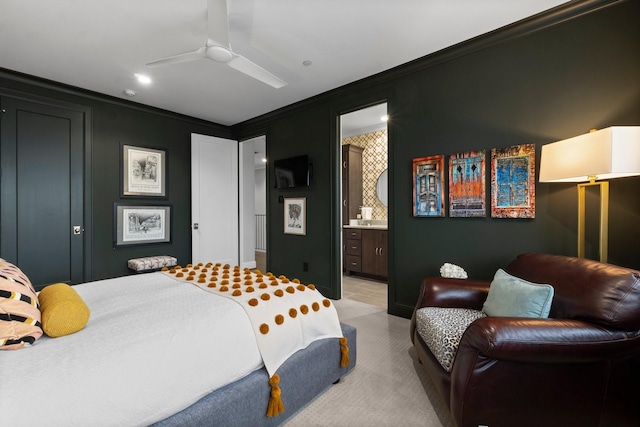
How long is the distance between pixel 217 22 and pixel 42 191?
3.12 meters

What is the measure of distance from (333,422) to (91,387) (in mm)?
1220

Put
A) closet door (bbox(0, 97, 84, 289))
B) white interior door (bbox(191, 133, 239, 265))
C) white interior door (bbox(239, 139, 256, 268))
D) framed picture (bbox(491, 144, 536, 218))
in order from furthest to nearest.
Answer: white interior door (bbox(239, 139, 256, 268)) → white interior door (bbox(191, 133, 239, 265)) → closet door (bbox(0, 97, 84, 289)) → framed picture (bbox(491, 144, 536, 218))

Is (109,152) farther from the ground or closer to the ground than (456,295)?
farther from the ground

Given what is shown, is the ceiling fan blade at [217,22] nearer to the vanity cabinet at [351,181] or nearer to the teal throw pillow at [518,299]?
the teal throw pillow at [518,299]

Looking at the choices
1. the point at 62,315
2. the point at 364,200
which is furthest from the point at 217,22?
the point at 364,200

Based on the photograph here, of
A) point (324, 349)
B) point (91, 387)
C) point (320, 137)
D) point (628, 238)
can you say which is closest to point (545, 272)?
point (628, 238)

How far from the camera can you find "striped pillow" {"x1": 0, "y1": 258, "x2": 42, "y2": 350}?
43.2 inches

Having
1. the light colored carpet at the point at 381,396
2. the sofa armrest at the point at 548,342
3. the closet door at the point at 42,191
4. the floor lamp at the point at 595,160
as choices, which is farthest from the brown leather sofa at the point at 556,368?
the closet door at the point at 42,191

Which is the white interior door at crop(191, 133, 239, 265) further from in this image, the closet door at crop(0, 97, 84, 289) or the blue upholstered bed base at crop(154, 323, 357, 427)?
the blue upholstered bed base at crop(154, 323, 357, 427)

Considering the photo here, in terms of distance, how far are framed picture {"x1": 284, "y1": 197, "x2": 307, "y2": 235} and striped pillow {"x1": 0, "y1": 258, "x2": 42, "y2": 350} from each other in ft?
10.3

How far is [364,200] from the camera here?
5.88 m

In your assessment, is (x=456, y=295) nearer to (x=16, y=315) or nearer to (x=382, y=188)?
(x=16, y=315)

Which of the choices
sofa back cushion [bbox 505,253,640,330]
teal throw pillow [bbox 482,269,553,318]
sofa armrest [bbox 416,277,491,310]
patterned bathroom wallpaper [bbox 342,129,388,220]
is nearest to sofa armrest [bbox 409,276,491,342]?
sofa armrest [bbox 416,277,491,310]

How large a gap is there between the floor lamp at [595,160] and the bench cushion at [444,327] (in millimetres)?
939
